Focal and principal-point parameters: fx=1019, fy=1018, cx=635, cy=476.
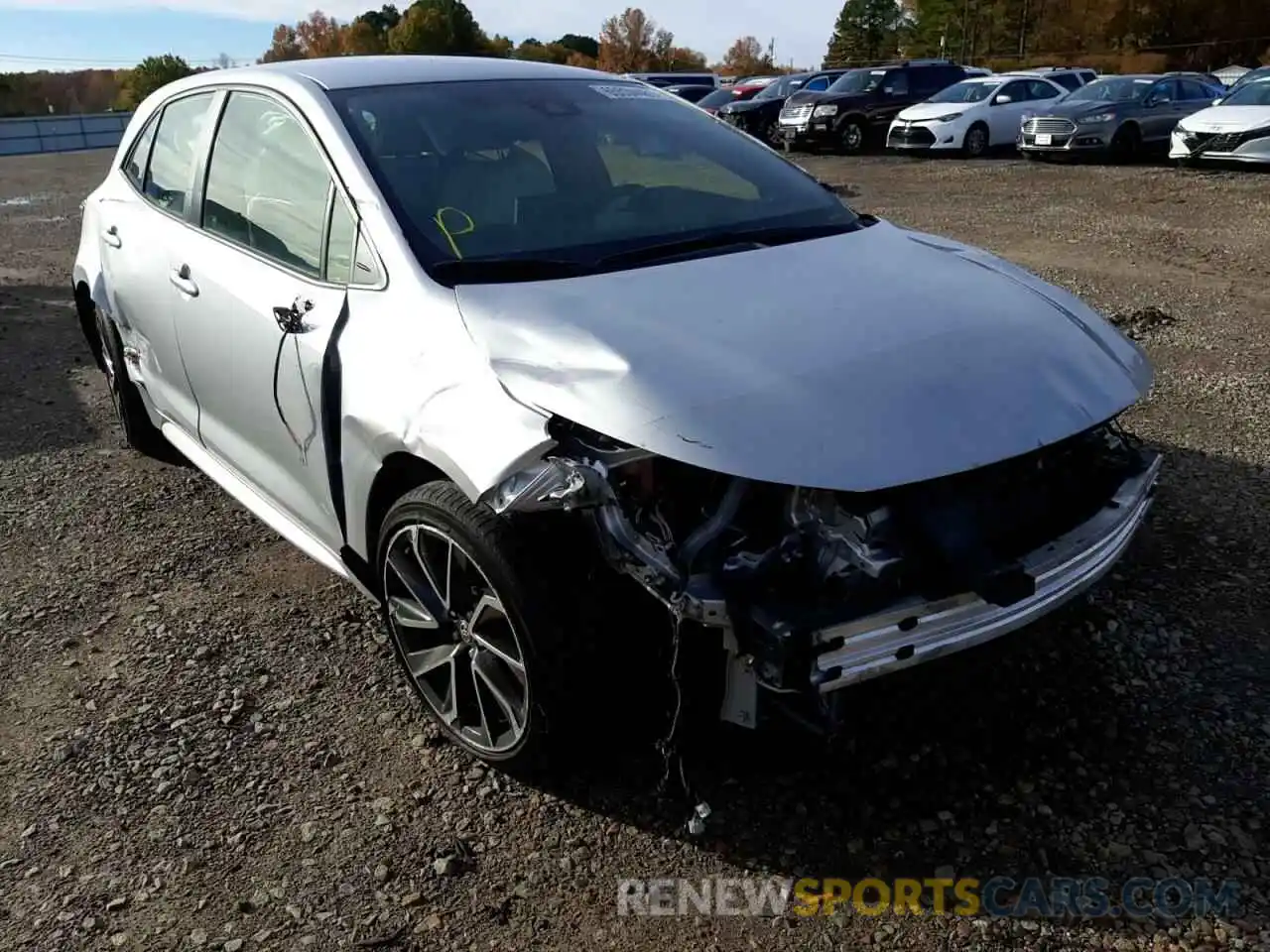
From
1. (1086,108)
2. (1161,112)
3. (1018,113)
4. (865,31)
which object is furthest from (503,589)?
(865,31)

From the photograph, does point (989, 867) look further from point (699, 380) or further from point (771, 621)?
point (699, 380)

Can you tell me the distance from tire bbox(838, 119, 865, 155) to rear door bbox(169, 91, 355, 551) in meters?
18.5

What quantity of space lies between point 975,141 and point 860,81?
3.61m

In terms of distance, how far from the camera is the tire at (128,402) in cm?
457

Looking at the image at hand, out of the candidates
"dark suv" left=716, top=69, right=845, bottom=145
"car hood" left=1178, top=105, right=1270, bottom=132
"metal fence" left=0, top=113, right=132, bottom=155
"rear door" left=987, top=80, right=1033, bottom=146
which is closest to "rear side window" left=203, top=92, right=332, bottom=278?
"car hood" left=1178, top=105, right=1270, bottom=132

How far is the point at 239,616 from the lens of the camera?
11.8ft

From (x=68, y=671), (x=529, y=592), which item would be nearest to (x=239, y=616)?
(x=68, y=671)

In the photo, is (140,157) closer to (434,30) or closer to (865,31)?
(434,30)

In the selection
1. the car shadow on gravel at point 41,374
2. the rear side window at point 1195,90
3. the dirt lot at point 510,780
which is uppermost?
the rear side window at point 1195,90

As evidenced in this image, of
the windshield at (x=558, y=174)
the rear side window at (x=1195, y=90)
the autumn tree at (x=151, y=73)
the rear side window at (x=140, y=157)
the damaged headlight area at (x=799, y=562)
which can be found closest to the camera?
the damaged headlight area at (x=799, y=562)

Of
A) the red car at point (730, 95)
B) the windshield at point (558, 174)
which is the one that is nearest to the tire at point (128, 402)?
the windshield at point (558, 174)

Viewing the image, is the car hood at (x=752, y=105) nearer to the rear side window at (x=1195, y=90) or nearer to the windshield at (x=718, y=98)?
the windshield at (x=718, y=98)

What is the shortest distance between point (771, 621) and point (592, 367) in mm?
710

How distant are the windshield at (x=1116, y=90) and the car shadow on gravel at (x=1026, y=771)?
16.3m
